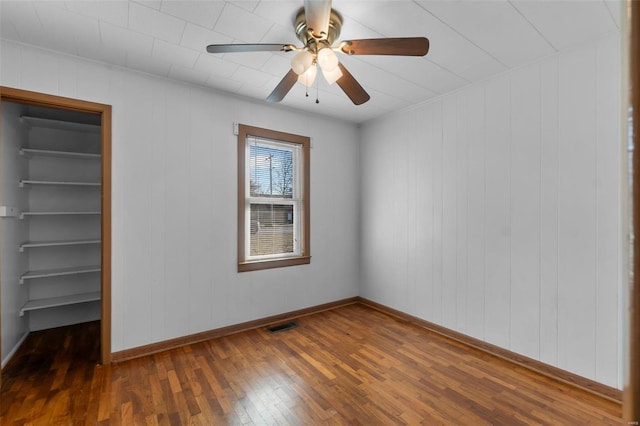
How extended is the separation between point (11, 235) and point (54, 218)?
2.55 feet

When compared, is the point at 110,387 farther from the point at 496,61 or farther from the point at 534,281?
the point at 496,61

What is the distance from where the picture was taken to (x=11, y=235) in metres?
2.82

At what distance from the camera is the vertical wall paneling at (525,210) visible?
8.52 ft

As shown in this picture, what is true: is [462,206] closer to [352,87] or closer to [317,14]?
[352,87]

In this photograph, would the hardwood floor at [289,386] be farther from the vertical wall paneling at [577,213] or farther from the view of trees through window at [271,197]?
the view of trees through window at [271,197]

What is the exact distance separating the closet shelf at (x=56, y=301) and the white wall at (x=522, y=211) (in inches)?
141

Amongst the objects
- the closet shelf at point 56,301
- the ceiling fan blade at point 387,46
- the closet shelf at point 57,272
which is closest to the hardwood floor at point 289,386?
the closet shelf at point 56,301

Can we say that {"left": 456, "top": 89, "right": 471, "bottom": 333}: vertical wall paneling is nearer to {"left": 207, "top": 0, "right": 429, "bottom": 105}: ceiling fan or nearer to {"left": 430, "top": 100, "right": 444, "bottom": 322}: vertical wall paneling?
{"left": 430, "top": 100, "right": 444, "bottom": 322}: vertical wall paneling

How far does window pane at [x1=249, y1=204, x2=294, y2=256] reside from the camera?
3654 mm

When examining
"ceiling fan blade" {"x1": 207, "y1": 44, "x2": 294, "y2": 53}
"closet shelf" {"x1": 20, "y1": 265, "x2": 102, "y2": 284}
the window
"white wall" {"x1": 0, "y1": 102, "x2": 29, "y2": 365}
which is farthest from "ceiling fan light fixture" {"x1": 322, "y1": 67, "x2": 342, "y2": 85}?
"closet shelf" {"x1": 20, "y1": 265, "x2": 102, "y2": 284}

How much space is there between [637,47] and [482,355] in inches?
125

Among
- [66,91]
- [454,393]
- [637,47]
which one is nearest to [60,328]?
[66,91]

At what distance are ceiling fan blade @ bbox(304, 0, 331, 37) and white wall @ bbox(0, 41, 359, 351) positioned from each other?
1.83 m

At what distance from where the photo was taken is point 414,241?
3.64 meters
